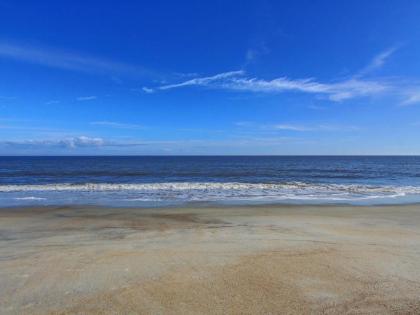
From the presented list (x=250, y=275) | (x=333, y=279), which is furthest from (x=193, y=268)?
(x=333, y=279)

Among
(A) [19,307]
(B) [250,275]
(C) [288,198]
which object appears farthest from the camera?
(C) [288,198]

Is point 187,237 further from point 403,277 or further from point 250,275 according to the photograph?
point 403,277

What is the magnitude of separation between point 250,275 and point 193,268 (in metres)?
1.07

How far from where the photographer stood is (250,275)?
5.30m

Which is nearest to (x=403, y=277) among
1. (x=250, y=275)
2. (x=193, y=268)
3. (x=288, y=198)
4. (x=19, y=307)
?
(x=250, y=275)

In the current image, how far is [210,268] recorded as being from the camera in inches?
222

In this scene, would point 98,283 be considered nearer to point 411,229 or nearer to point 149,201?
point 411,229

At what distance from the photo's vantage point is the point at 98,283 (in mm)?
4973

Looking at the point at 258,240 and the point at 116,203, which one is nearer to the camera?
the point at 258,240

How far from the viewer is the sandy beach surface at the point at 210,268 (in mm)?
4344

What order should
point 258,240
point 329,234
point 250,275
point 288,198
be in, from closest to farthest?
point 250,275 < point 258,240 < point 329,234 < point 288,198

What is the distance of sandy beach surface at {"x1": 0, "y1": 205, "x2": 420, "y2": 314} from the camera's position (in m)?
4.34

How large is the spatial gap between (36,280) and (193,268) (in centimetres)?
267

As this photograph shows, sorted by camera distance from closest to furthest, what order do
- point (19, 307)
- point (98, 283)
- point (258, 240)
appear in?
1. point (19, 307)
2. point (98, 283)
3. point (258, 240)
